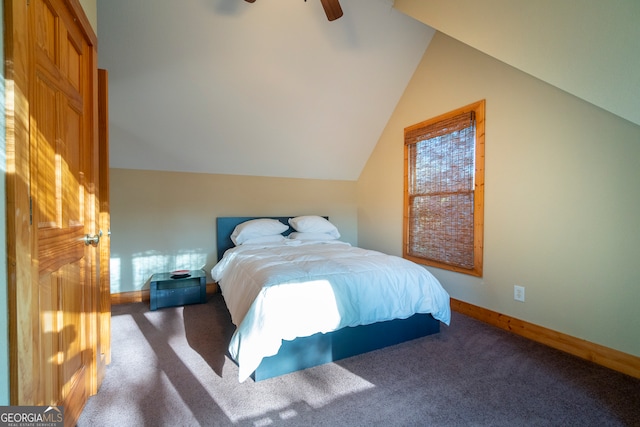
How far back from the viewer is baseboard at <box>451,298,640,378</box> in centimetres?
172

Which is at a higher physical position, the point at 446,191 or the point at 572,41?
the point at 572,41

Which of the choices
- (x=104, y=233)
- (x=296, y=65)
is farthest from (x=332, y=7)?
(x=104, y=233)

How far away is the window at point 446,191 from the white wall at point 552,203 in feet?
0.32

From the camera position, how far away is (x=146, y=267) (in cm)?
319

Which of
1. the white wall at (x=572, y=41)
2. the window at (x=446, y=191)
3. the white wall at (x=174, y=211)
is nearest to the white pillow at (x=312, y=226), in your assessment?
the white wall at (x=174, y=211)

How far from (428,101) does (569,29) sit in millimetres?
1763

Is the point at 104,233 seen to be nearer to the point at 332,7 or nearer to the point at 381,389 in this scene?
the point at 381,389

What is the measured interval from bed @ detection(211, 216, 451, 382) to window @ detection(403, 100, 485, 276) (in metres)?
0.81

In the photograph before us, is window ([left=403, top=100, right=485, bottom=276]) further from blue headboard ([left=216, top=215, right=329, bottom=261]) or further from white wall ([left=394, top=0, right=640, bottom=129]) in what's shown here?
blue headboard ([left=216, top=215, right=329, bottom=261])

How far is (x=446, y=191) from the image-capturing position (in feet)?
9.47

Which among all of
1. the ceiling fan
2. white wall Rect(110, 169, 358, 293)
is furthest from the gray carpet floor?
the ceiling fan

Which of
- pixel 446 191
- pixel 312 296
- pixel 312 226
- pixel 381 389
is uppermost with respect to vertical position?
pixel 446 191

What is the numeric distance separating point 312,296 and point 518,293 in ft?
5.96

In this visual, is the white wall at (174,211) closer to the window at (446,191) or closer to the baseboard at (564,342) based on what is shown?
the window at (446,191)
